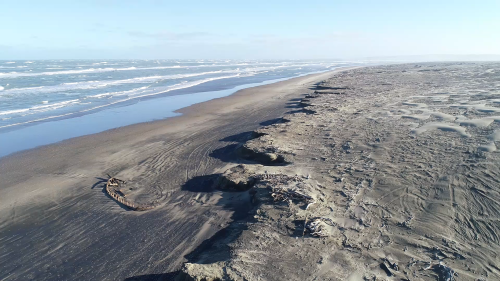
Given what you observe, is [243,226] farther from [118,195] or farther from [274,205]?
[118,195]

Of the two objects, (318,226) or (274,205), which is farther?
(274,205)

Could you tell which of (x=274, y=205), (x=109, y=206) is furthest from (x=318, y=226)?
(x=109, y=206)

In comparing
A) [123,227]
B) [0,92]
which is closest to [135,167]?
[123,227]

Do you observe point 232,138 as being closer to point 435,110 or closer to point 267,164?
point 267,164

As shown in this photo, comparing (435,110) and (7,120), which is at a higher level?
(435,110)

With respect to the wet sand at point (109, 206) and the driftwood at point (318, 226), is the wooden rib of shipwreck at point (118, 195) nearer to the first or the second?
the wet sand at point (109, 206)

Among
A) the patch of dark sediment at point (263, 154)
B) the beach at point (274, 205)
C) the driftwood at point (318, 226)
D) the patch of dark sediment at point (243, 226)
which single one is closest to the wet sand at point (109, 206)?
the beach at point (274, 205)
